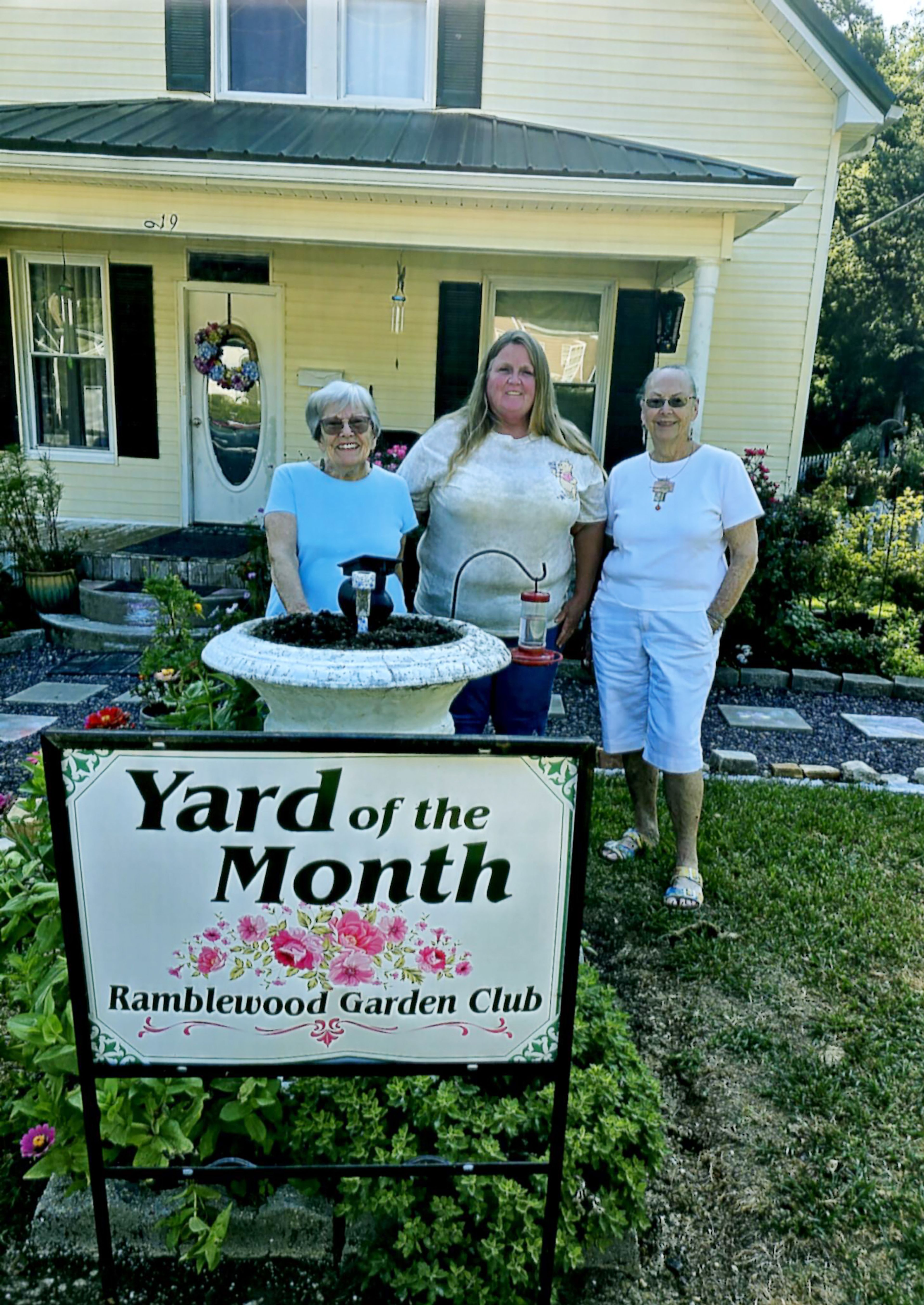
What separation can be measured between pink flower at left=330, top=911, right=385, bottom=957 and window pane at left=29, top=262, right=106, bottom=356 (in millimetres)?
8088

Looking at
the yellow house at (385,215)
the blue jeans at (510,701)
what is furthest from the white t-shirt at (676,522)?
the yellow house at (385,215)

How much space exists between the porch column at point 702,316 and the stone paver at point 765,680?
192 centimetres

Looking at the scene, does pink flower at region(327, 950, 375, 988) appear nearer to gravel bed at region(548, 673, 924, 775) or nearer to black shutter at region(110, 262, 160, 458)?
gravel bed at region(548, 673, 924, 775)

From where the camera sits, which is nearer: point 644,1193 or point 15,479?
point 644,1193

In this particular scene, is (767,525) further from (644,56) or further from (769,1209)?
(769,1209)

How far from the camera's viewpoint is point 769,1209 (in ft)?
6.38

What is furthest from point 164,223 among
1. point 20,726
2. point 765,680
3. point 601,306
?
point 765,680

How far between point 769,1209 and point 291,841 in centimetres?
134

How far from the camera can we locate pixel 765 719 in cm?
549

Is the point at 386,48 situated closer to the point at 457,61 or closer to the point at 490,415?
the point at 457,61

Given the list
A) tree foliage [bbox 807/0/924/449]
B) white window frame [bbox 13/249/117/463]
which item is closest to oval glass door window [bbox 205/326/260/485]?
white window frame [bbox 13/249/117/463]

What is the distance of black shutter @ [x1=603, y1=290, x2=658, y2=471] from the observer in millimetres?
8078

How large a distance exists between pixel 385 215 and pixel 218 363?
→ 97.2 inches

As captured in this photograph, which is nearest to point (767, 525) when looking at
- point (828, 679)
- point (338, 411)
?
point (828, 679)
